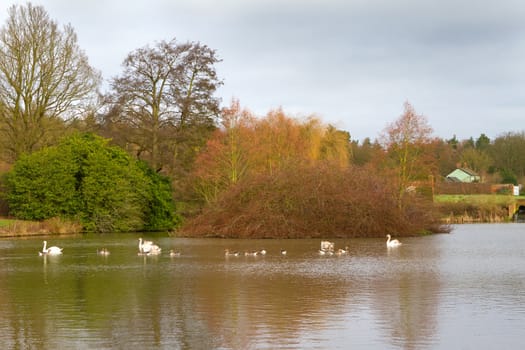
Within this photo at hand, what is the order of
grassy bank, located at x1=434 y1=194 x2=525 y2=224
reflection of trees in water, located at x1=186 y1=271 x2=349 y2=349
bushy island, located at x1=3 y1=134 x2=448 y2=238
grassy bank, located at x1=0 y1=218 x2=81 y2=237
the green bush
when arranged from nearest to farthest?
reflection of trees in water, located at x1=186 y1=271 x2=349 y2=349, bushy island, located at x1=3 y1=134 x2=448 y2=238, grassy bank, located at x1=0 y1=218 x2=81 y2=237, the green bush, grassy bank, located at x1=434 y1=194 x2=525 y2=224

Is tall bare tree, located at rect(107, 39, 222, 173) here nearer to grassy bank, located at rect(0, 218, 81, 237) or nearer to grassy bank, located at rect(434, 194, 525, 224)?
grassy bank, located at rect(0, 218, 81, 237)

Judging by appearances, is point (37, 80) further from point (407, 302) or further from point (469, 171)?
→ point (469, 171)

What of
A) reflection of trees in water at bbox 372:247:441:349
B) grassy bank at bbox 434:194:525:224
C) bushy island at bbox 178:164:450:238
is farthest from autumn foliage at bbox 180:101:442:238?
grassy bank at bbox 434:194:525:224

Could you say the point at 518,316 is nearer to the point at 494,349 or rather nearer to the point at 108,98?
the point at 494,349

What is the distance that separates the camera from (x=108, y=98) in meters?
51.8

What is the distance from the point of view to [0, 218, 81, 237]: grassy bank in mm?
42250

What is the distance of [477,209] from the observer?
65438 millimetres

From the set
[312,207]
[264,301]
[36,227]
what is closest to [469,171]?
[312,207]

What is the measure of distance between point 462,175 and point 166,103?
6636 centimetres

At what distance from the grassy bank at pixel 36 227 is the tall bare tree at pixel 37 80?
671 centimetres

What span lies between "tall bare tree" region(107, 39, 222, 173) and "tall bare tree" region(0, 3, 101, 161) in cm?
276

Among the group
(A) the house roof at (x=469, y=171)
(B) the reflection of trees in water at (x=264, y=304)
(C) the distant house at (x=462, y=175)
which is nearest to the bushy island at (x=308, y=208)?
(B) the reflection of trees in water at (x=264, y=304)

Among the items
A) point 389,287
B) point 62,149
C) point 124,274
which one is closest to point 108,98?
point 62,149

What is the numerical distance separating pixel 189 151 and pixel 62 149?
10.3 meters
